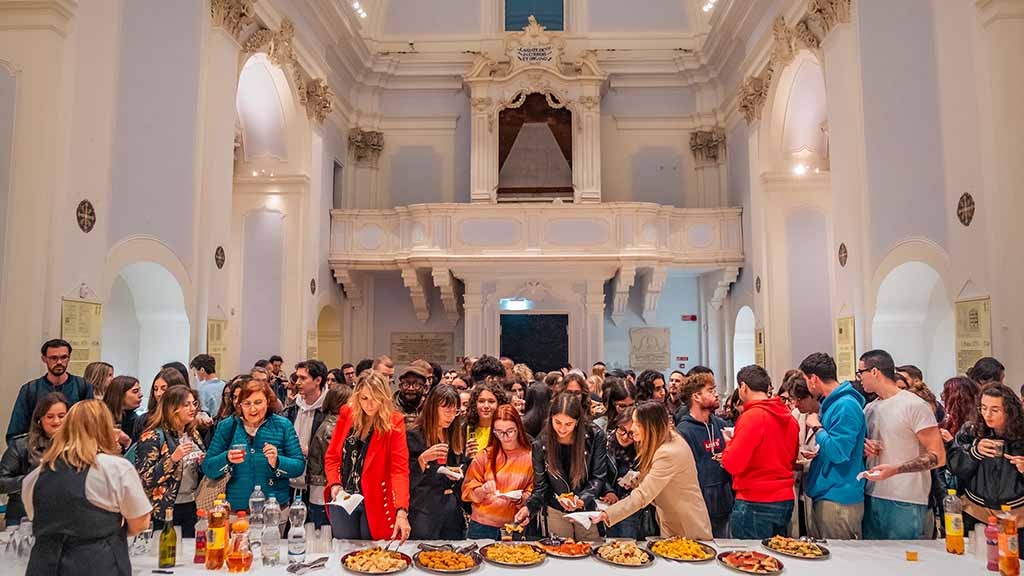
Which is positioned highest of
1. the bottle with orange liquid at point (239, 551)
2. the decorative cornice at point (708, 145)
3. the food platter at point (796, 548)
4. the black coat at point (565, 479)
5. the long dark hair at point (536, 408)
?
the decorative cornice at point (708, 145)

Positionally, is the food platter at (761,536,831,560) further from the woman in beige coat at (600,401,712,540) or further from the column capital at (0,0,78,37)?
the column capital at (0,0,78,37)

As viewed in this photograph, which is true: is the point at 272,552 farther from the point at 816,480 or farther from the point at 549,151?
the point at 549,151

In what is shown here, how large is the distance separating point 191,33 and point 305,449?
5649 mm

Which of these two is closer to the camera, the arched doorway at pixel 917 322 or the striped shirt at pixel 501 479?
the striped shirt at pixel 501 479

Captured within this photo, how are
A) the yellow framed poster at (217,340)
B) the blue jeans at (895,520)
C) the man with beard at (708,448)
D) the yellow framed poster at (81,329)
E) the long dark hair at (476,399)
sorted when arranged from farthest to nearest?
the yellow framed poster at (217,340)
the yellow framed poster at (81,329)
the long dark hair at (476,399)
the man with beard at (708,448)
the blue jeans at (895,520)

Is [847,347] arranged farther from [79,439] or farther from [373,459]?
[79,439]

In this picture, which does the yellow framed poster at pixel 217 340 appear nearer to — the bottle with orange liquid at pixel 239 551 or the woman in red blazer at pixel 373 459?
the woman in red blazer at pixel 373 459

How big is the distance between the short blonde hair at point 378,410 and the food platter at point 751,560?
6.43ft

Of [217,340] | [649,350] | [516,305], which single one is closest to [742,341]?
[649,350]

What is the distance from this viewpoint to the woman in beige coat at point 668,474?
3918mm

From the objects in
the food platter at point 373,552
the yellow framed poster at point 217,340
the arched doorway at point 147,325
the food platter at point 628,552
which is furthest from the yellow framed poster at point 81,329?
the food platter at point 628,552

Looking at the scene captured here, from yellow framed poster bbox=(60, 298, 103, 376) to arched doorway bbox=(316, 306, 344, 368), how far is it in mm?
7683

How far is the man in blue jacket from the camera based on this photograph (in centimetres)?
418

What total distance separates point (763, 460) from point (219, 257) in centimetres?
731
